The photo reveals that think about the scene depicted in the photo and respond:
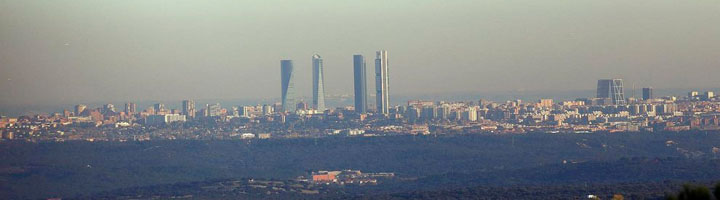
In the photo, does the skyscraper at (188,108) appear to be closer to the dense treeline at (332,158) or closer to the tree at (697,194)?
the dense treeline at (332,158)

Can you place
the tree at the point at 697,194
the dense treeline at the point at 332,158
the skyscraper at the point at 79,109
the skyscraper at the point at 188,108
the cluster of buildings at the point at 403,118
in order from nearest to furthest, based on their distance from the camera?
the tree at the point at 697,194, the dense treeline at the point at 332,158, the skyscraper at the point at 79,109, the cluster of buildings at the point at 403,118, the skyscraper at the point at 188,108

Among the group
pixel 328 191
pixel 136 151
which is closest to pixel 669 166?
pixel 328 191

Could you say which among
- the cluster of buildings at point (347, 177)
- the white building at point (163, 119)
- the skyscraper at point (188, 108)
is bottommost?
the cluster of buildings at point (347, 177)

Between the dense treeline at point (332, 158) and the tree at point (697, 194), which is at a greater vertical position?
the tree at point (697, 194)

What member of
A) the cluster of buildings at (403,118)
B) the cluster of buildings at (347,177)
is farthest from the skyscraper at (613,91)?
the cluster of buildings at (347,177)

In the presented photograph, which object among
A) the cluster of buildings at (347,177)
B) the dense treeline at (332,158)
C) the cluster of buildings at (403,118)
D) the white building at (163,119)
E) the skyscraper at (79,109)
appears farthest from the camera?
the white building at (163,119)

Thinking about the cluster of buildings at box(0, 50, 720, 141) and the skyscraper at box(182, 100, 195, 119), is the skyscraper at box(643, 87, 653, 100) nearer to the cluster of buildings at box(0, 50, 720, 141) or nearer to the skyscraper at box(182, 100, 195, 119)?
the cluster of buildings at box(0, 50, 720, 141)

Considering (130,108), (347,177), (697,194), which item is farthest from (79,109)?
(697,194)
